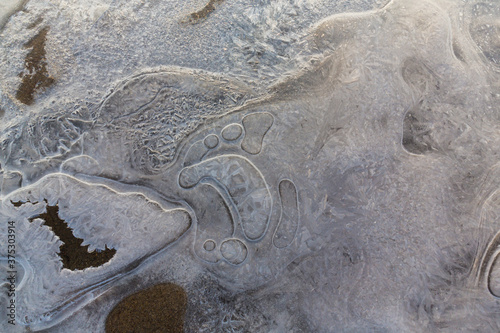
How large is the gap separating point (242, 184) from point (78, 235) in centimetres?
184

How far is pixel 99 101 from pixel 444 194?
404cm

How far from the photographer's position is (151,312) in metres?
2.93

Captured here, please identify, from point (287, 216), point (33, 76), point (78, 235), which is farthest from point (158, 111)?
point (287, 216)

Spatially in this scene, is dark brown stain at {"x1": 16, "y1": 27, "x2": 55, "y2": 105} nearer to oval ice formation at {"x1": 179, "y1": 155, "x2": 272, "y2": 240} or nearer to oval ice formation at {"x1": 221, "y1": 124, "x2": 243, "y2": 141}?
oval ice formation at {"x1": 179, "y1": 155, "x2": 272, "y2": 240}

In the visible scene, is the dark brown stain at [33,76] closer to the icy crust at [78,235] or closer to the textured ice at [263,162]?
the textured ice at [263,162]

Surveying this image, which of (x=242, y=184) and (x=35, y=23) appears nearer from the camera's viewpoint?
(x=242, y=184)

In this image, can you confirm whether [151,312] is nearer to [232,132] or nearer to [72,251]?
[72,251]

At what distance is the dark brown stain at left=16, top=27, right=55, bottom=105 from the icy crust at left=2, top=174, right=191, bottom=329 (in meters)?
1.00

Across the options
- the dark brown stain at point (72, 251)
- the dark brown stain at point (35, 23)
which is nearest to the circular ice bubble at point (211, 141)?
the dark brown stain at point (72, 251)

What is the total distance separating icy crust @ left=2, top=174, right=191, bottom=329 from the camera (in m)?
2.92

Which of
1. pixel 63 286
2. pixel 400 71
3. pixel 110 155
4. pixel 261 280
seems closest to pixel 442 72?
pixel 400 71

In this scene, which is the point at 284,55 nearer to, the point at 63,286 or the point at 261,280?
the point at 261,280

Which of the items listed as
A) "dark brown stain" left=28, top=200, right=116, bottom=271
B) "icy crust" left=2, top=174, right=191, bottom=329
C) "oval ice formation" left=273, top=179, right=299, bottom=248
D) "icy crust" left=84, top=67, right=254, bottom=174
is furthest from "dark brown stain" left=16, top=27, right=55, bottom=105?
"oval ice formation" left=273, top=179, right=299, bottom=248

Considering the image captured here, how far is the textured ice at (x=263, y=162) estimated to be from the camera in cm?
301
